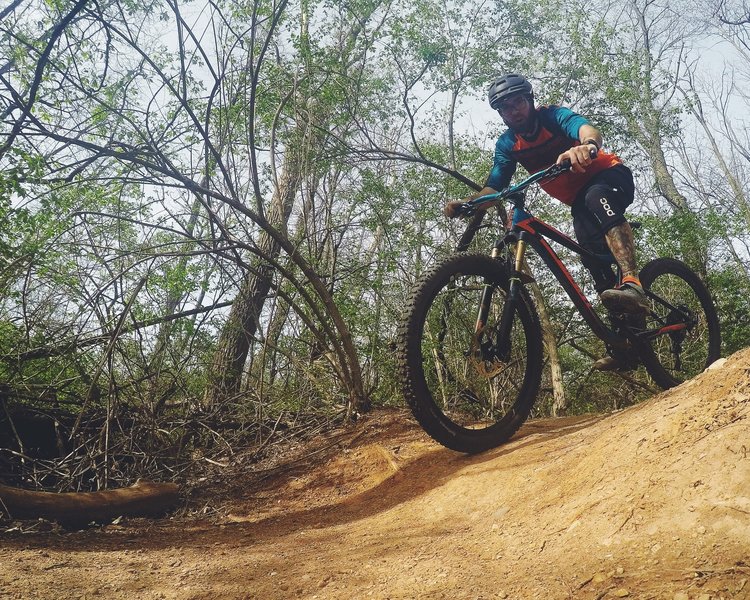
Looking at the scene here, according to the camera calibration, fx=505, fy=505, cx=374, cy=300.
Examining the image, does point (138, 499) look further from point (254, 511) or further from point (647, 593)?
point (647, 593)

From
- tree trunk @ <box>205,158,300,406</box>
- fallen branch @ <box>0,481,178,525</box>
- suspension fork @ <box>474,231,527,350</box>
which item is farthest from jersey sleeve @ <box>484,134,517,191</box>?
fallen branch @ <box>0,481,178,525</box>

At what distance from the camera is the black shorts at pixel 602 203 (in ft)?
11.1

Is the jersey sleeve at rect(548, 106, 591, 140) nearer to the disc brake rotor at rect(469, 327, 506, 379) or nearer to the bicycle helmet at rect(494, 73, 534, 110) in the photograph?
the bicycle helmet at rect(494, 73, 534, 110)

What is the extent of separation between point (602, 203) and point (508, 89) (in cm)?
98

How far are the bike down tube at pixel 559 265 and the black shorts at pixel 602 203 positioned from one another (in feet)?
0.81

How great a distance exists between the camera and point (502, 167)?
3.73 meters

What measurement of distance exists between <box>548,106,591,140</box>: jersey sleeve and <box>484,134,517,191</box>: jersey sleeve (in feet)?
1.24

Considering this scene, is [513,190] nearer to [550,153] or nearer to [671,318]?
[550,153]

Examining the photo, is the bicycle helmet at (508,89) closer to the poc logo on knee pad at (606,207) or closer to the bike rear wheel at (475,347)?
the poc logo on knee pad at (606,207)

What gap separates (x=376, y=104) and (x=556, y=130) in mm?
5437

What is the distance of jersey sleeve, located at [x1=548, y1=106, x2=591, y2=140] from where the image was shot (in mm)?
3254

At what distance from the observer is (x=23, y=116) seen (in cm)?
304

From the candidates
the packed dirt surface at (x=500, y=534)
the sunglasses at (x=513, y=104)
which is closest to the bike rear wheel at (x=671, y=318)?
the packed dirt surface at (x=500, y=534)

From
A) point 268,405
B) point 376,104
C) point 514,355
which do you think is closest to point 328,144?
point 376,104
